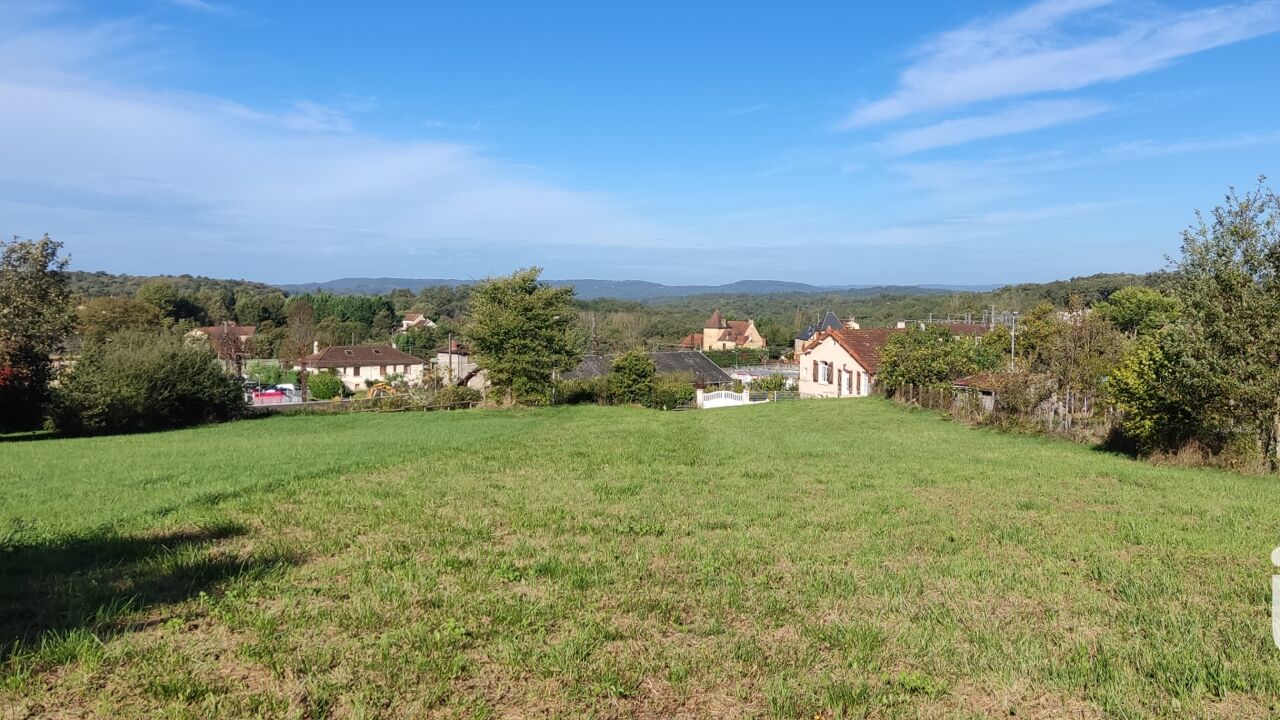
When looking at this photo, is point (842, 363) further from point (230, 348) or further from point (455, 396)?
point (230, 348)

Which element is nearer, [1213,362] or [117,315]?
[1213,362]

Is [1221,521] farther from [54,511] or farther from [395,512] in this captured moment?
[54,511]

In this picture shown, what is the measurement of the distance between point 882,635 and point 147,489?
11682mm

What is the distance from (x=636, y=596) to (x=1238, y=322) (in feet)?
48.8

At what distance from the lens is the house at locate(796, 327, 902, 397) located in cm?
4277

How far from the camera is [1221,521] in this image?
9.70 m

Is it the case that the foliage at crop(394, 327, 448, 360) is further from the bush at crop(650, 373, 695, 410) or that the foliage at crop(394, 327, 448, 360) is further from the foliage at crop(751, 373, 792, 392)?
the bush at crop(650, 373, 695, 410)

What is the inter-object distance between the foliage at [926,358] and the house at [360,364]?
47015 millimetres

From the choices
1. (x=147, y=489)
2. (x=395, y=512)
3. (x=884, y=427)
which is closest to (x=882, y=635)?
(x=395, y=512)

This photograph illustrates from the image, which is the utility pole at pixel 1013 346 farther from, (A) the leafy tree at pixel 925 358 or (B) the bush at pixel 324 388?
(B) the bush at pixel 324 388

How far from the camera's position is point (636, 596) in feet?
21.2

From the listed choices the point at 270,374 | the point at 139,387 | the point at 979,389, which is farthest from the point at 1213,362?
the point at 270,374

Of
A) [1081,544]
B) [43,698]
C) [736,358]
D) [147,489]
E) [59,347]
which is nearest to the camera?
[43,698]

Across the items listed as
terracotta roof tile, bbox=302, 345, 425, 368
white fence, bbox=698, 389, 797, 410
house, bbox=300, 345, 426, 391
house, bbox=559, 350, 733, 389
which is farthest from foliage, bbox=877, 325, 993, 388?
terracotta roof tile, bbox=302, 345, 425, 368
